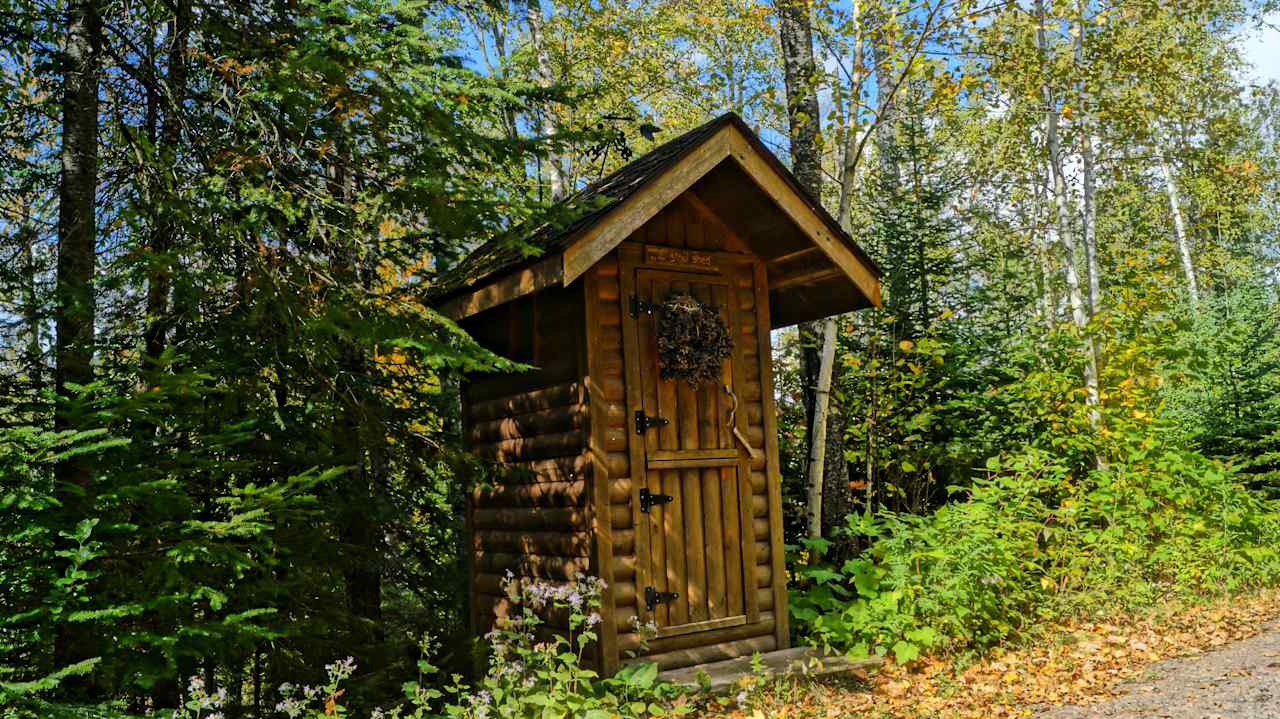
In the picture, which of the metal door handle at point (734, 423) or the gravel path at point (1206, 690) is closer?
the gravel path at point (1206, 690)

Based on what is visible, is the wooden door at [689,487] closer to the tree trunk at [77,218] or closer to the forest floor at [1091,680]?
the forest floor at [1091,680]

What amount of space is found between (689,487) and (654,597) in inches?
32.3

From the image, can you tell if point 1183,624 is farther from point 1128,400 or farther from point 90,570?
point 90,570

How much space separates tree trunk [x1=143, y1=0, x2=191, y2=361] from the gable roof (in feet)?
6.26

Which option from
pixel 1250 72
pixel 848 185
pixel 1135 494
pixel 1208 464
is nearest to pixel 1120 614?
pixel 1135 494

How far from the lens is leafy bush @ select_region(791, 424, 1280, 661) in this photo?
697 centimetres

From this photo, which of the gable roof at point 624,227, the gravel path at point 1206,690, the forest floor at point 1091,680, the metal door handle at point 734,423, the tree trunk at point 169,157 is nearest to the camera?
the gravel path at point 1206,690

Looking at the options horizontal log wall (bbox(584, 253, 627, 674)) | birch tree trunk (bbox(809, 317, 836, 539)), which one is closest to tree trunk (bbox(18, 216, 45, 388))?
horizontal log wall (bbox(584, 253, 627, 674))

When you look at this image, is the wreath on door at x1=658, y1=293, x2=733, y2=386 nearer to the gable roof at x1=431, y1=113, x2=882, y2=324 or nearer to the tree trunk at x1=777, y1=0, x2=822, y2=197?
the gable roof at x1=431, y1=113, x2=882, y2=324

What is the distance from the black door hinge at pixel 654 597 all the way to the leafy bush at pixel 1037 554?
1.53 meters

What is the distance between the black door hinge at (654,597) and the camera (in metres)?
6.16

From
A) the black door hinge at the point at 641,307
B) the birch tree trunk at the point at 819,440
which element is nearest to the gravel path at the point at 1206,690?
the birch tree trunk at the point at 819,440

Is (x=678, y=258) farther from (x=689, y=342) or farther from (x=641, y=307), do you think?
(x=689, y=342)

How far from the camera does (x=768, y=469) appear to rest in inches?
273
